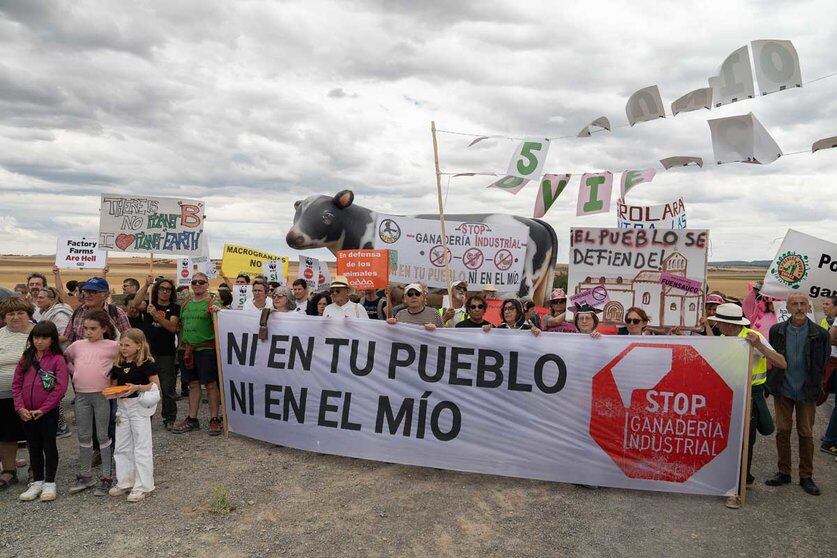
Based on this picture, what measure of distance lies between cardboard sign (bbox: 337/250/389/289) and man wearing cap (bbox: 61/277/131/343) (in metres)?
2.81

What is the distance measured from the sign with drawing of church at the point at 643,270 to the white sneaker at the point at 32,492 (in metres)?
6.70

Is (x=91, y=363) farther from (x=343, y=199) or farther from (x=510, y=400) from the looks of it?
(x=343, y=199)

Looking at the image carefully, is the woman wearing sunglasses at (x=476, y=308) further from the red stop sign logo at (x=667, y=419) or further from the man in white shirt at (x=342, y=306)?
the red stop sign logo at (x=667, y=419)

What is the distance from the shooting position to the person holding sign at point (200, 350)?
6551mm

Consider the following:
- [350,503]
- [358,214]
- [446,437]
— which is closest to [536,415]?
[446,437]

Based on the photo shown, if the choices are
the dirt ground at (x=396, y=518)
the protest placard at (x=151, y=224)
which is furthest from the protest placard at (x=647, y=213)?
the protest placard at (x=151, y=224)

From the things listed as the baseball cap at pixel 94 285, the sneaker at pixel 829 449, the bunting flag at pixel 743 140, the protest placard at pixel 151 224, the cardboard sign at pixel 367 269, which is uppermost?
the bunting flag at pixel 743 140

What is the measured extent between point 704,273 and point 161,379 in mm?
Result: 7529

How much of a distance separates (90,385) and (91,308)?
0.94 metres

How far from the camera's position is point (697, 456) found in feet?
16.3

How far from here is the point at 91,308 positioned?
5.46m

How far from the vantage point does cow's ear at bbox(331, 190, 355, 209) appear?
1316 centimetres

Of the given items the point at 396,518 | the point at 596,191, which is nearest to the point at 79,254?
the point at 396,518

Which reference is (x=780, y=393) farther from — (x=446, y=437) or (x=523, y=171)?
(x=523, y=171)
